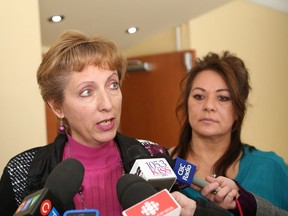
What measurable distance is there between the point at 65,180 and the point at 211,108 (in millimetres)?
934

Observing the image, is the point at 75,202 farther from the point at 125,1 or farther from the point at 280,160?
the point at 125,1

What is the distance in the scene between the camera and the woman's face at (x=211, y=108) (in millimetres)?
1625

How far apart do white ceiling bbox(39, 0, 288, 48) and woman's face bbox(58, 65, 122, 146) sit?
1.22 metres

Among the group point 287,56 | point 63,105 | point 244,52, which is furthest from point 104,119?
point 287,56

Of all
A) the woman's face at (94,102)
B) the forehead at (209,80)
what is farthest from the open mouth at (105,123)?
the forehead at (209,80)

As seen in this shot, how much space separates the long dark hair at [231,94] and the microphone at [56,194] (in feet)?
2.80

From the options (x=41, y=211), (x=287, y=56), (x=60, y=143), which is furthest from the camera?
(x=287, y=56)

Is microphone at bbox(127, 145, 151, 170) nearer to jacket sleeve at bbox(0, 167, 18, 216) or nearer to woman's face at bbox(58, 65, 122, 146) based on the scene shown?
woman's face at bbox(58, 65, 122, 146)

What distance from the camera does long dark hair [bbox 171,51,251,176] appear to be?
1.62m

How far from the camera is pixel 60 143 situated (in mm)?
1159

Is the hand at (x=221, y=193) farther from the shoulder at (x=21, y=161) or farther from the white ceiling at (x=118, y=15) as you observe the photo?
the white ceiling at (x=118, y=15)

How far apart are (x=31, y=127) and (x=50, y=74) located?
554 mm

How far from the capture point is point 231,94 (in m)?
1.63

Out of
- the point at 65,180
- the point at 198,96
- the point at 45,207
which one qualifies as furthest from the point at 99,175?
the point at 198,96
